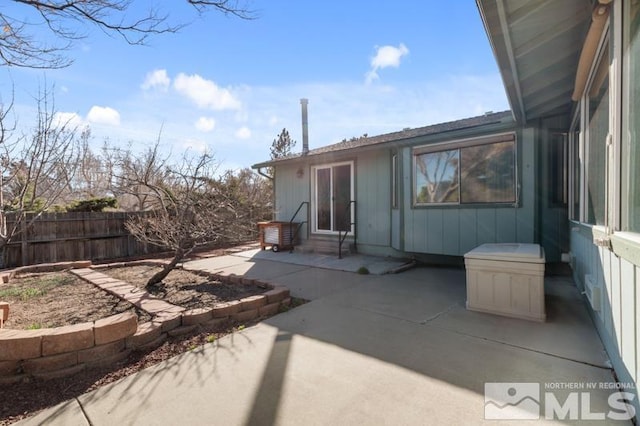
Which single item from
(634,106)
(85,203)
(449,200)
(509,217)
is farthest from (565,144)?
(85,203)

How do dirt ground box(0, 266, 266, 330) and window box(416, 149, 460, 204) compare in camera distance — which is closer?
dirt ground box(0, 266, 266, 330)

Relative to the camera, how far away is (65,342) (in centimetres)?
232

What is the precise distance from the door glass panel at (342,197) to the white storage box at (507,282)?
14.0 ft

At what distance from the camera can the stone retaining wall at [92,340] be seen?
2223 millimetres

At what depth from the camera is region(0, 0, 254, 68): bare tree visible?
304 cm

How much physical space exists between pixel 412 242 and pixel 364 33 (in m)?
4.70

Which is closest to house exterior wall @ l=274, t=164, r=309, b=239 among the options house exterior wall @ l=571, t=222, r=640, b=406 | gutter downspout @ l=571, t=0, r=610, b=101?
gutter downspout @ l=571, t=0, r=610, b=101

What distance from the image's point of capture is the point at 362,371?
2.28 metres

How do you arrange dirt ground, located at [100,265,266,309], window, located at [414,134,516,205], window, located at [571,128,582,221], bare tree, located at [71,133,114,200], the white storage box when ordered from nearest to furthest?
the white storage box < dirt ground, located at [100,265,266,309] < window, located at [571,128,582,221] < window, located at [414,134,516,205] < bare tree, located at [71,133,114,200]

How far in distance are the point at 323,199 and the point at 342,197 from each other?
60 centimetres

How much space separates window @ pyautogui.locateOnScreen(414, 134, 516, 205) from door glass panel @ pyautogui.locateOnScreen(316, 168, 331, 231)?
8.96ft

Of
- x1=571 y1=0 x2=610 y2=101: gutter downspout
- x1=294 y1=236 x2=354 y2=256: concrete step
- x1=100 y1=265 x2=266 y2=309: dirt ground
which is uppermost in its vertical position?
x1=571 y1=0 x2=610 y2=101: gutter downspout

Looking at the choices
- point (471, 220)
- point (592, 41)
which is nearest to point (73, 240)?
point (471, 220)

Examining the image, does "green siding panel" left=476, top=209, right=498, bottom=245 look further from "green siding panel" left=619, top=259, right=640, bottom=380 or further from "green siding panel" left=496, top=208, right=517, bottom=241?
"green siding panel" left=619, top=259, right=640, bottom=380
